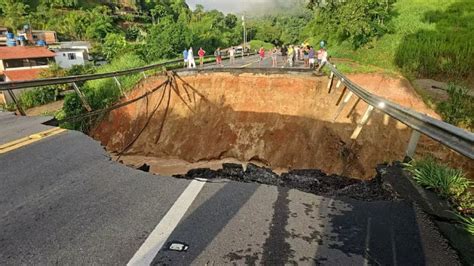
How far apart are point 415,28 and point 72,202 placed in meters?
27.6

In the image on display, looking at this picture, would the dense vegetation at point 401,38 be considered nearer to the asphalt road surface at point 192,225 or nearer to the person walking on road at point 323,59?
the person walking on road at point 323,59

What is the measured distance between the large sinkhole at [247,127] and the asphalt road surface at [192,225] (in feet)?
34.7

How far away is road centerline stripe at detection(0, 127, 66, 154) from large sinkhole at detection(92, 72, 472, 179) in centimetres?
824

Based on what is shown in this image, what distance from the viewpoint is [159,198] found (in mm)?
3502

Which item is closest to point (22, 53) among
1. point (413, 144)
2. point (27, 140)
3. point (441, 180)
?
point (27, 140)

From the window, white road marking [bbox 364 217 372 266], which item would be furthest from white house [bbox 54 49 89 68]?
white road marking [bbox 364 217 372 266]

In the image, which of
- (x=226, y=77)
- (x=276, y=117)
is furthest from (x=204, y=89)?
(x=276, y=117)

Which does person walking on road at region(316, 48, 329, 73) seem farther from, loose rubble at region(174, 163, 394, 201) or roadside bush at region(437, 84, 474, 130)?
loose rubble at region(174, 163, 394, 201)

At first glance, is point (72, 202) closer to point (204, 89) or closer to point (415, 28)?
point (204, 89)

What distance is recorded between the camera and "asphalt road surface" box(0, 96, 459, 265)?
2.52m

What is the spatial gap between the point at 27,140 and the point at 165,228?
4.13 metres

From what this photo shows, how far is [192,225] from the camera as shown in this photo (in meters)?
2.95

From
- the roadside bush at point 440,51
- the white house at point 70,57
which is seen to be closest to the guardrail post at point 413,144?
the roadside bush at point 440,51

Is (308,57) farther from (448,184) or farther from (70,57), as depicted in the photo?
(70,57)
